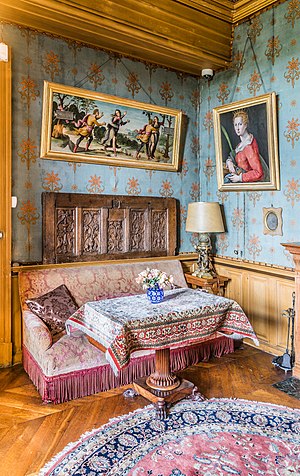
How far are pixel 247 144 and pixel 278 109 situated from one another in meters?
0.49

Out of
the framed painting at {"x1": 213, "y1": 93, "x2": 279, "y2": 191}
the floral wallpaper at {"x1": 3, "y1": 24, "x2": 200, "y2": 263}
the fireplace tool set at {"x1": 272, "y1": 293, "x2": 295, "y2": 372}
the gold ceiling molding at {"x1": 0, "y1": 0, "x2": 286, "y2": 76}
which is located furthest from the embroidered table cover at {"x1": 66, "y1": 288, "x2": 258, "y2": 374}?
the gold ceiling molding at {"x1": 0, "y1": 0, "x2": 286, "y2": 76}

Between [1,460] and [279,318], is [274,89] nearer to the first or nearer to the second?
[279,318]

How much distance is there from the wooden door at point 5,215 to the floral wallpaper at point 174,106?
11 centimetres

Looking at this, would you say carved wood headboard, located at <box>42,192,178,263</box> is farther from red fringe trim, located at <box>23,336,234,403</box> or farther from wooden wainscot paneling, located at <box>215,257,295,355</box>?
red fringe trim, located at <box>23,336,234,403</box>

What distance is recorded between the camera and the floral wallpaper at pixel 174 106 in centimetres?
387

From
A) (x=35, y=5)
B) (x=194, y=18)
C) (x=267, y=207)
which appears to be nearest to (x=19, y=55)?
(x=35, y=5)

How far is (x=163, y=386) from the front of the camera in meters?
3.03

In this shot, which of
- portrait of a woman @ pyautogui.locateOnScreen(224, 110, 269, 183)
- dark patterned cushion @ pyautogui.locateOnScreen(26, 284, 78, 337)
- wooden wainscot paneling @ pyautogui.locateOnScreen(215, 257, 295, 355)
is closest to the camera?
dark patterned cushion @ pyautogui.locateOnScreen(26, 284, 78, 337)

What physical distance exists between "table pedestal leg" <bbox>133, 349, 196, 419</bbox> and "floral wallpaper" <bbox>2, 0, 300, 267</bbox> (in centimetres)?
174

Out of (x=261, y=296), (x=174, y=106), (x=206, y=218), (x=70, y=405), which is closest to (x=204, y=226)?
(x=206, y=218)

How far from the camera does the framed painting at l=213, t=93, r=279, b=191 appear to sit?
406cm

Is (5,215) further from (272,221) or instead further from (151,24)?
(272,221)

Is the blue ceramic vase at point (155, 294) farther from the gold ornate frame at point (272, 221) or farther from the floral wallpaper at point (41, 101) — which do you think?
the gold ornate frame at point (272, 221)

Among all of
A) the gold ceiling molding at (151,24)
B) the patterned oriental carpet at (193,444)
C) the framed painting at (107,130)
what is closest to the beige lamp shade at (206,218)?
the framed painting at (107,130)
